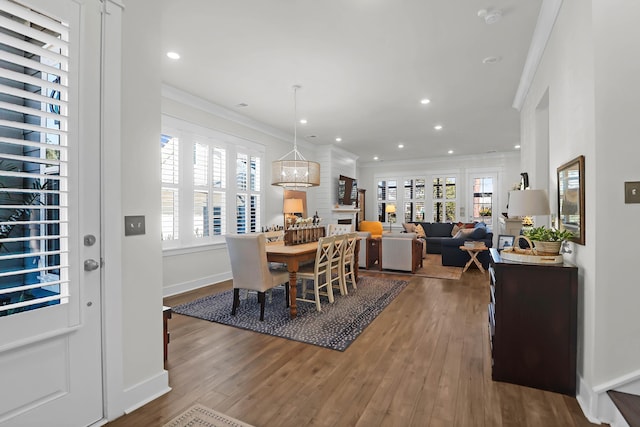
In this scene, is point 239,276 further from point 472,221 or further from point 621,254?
point 472,221

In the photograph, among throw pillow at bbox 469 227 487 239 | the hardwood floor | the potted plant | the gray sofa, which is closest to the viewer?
the hardwood floor

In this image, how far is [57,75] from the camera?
155 cm

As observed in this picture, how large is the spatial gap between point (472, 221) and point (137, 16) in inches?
392

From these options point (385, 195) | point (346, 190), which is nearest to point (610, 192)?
point (346, 190)

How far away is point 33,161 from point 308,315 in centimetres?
287

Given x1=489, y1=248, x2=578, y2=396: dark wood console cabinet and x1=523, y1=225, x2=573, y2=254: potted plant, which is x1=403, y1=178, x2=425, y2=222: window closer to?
x1=523, y1=225, x2=573, y2=254: potted plant

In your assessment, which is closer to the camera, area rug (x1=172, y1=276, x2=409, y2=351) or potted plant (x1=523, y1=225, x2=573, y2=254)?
potted plant (x1=523, y1=225, x2=573, y2=254)

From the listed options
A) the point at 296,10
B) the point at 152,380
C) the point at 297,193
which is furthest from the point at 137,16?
the point at 297,193

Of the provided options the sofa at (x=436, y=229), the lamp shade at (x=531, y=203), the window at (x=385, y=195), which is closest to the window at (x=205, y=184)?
the lamp shade at (x=531, y=203)

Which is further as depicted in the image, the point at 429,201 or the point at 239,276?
the point at 429,201

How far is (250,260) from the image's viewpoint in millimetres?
3393

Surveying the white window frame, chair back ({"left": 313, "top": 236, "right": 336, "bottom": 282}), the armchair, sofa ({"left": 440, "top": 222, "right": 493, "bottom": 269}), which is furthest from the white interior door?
the white window frame

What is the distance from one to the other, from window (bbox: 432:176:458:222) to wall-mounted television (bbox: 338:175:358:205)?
119 inches

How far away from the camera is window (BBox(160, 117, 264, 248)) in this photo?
4.61 m
